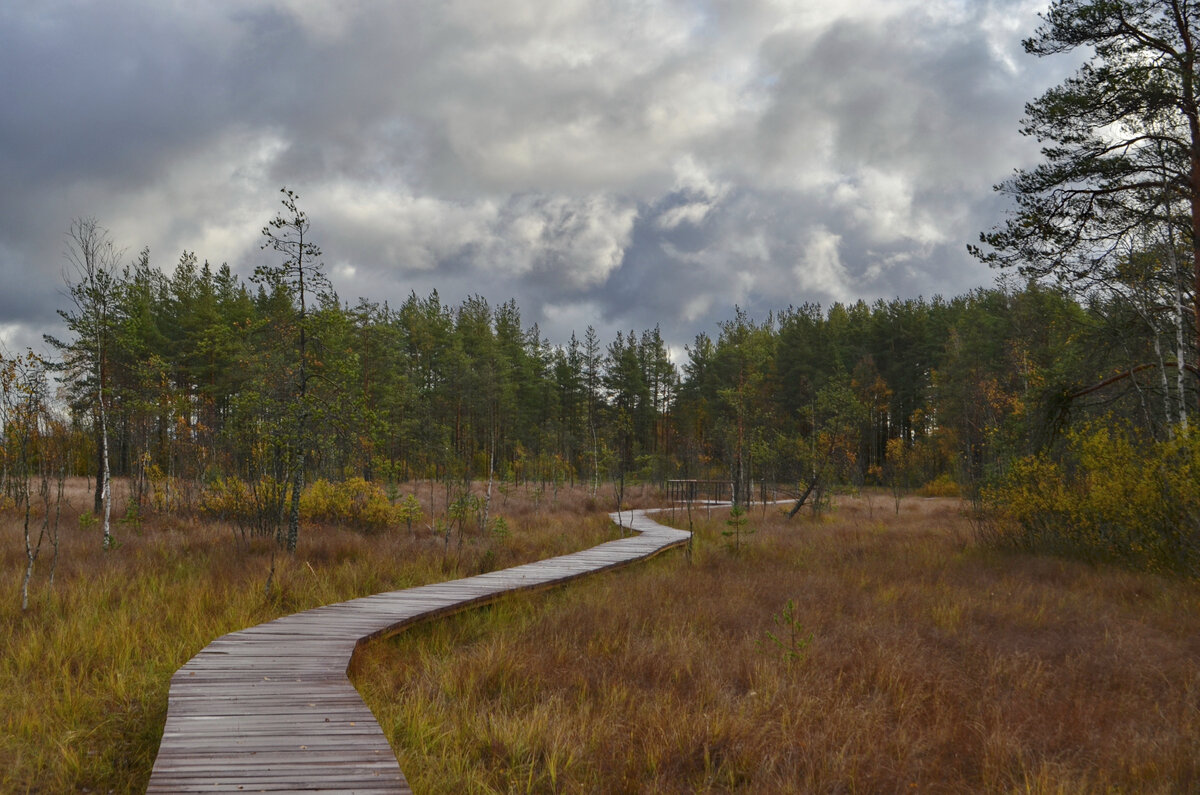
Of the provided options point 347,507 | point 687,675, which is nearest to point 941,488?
point 347,507

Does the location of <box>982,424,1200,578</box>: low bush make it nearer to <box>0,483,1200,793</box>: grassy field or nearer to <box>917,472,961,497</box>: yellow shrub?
<box>0,483,1200,793</box>: grassy field

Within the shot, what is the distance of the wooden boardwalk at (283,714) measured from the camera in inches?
139

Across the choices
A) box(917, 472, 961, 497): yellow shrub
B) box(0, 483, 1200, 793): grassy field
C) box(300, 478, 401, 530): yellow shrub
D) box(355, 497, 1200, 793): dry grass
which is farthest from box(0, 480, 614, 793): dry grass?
box(917, 472, 961, 497): yellow shrub

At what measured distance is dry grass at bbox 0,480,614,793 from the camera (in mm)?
4293

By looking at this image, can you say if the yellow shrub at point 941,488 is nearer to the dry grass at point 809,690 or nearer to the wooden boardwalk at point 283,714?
the dry grass at point 809,690

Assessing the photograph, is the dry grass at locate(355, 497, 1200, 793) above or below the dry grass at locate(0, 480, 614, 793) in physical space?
below

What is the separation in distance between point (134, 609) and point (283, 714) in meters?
4.15

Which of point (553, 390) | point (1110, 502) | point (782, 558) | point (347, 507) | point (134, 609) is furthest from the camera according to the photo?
point (553, 390)

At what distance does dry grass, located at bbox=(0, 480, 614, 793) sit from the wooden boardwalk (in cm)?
38

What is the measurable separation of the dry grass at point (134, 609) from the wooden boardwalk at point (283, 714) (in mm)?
377

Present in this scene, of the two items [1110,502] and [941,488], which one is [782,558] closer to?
[1110,502]

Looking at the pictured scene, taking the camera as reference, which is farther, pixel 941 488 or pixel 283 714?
pixel 941 488

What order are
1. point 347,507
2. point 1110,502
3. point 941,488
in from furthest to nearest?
1. point 941,488
2. point 347,507
3. point 1110,502

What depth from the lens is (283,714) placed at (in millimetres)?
4441
